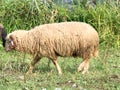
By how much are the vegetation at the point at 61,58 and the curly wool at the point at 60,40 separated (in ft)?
1.38

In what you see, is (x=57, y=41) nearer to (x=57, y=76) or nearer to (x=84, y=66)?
(x=57, y=76)

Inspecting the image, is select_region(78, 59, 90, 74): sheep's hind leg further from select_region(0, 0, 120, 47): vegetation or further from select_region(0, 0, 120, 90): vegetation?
select_region(0, 0, 120, 47): vegetation

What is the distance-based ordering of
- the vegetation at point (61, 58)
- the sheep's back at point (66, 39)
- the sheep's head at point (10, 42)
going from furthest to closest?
the sheep's head at point (10, 42) → the sheep's back at point (66, 39) → the vegetation at point (61, 58)

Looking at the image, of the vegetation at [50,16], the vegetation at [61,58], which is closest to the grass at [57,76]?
the vegetation at [61,58]

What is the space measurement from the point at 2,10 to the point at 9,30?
69 cm

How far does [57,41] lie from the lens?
31.2ft

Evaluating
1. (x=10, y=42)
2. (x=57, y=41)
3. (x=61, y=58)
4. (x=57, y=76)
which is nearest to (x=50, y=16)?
(x=61, y=58)

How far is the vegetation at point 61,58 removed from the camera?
8469mm

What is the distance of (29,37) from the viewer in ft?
31.8

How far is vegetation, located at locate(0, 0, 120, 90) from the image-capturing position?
27.8ft

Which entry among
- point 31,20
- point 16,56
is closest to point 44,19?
point 31,20

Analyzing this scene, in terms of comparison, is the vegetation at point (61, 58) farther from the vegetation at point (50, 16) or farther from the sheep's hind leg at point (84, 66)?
the sheep's hind leg at point (84, 66)

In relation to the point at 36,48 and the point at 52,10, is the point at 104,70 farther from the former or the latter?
the point at 52,10

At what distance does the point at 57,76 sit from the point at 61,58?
8.35 ft
